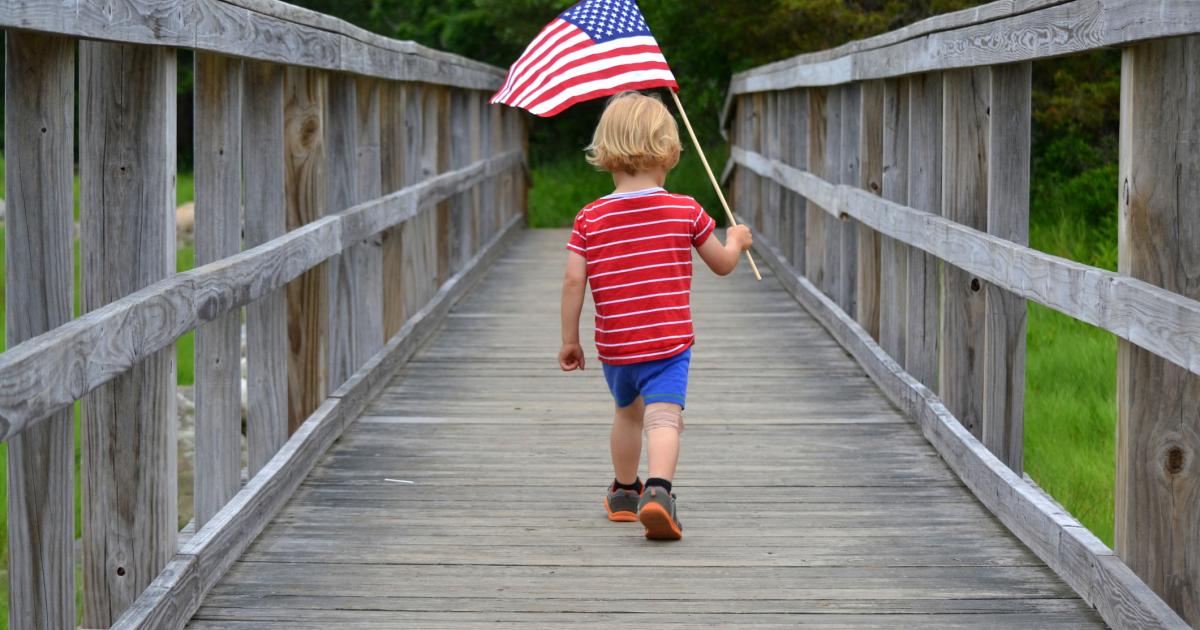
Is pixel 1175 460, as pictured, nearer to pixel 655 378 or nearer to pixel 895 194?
pixel 655 378

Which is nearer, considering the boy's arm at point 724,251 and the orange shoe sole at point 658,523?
the orange shoe sole at point 658,523

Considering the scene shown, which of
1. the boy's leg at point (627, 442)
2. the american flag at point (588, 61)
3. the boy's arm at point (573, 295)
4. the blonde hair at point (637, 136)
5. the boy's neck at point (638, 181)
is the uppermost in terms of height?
the american flag at point (588, 61)

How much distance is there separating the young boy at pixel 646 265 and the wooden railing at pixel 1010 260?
2.99 ft

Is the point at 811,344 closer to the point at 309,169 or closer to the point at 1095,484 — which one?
the point at 1095,484

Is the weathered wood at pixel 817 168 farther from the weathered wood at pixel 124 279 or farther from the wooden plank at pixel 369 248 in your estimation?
the weathered wood at pixel 124 279

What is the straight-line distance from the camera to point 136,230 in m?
3.66

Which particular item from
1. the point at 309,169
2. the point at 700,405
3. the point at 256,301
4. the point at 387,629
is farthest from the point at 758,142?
the point at 387,629

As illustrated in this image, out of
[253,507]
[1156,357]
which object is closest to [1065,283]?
[1156,357]

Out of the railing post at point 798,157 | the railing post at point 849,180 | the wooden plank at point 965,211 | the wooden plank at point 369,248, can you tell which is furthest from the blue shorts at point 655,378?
the railing post at point 798,157

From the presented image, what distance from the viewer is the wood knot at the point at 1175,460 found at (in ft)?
11.5

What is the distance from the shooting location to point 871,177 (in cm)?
748

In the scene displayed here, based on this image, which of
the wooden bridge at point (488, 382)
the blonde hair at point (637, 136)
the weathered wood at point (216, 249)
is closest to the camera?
the wooden bridge at point (488, 382)

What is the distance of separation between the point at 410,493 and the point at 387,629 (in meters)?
1.37

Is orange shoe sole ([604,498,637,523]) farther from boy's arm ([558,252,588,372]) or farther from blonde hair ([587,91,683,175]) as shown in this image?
blonde hair ([587,91,683,175])
